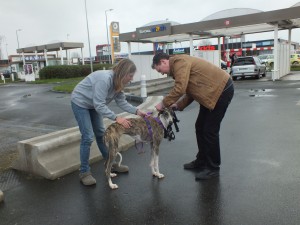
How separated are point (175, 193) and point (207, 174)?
0.71 m

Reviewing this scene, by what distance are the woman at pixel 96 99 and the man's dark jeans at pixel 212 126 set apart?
951mm

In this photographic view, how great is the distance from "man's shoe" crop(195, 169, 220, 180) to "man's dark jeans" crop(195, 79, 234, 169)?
75mm

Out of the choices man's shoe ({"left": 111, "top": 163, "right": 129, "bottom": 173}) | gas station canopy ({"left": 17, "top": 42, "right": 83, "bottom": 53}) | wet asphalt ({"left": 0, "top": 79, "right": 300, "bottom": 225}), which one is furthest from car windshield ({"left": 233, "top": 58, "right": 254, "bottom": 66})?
gas station canopy ({"left": 17, "top": 42, "right": 83, "bottom": 53})

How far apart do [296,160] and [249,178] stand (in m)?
1.16

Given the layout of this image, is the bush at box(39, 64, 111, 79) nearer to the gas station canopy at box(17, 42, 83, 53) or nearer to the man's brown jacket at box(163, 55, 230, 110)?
the gas station canopy at box(17, 42, 83, 53)

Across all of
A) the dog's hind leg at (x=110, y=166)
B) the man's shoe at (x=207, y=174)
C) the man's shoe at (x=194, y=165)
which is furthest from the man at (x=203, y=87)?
the dog's hind leg at (x=110, y=166)

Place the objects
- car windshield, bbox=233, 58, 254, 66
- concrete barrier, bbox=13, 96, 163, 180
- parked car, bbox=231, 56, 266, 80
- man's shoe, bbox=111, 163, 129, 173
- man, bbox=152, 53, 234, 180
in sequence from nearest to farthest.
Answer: man, bbox=152, 53, 234, 180 < concrete barrier, bbox=13, 96, 163, 180 < man's shoe, bbox=111, 163, 129, 173 < parked car, bbox=231, 56, 266, 80 < car windshield, bbox=233, 58, 254, 66

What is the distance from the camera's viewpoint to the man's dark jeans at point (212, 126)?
4535mm

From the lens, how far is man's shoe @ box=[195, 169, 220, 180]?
183 inches

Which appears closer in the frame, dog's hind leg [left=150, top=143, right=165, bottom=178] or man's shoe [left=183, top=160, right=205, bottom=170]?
dog's hind leg [left=150, top=143, right=165, bottom=178]

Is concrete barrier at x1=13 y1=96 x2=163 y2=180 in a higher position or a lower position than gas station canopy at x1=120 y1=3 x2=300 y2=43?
lower

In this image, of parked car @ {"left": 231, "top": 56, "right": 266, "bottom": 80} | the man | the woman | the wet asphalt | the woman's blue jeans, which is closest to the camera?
the wet asphalt

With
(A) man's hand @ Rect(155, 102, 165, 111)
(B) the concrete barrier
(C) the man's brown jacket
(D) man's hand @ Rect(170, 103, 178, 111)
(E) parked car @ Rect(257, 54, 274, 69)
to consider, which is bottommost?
(E) parked car @ Rect(257, 54, 274, 69)

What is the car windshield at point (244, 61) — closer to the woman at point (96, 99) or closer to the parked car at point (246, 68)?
the parked car at point (246, 68)
